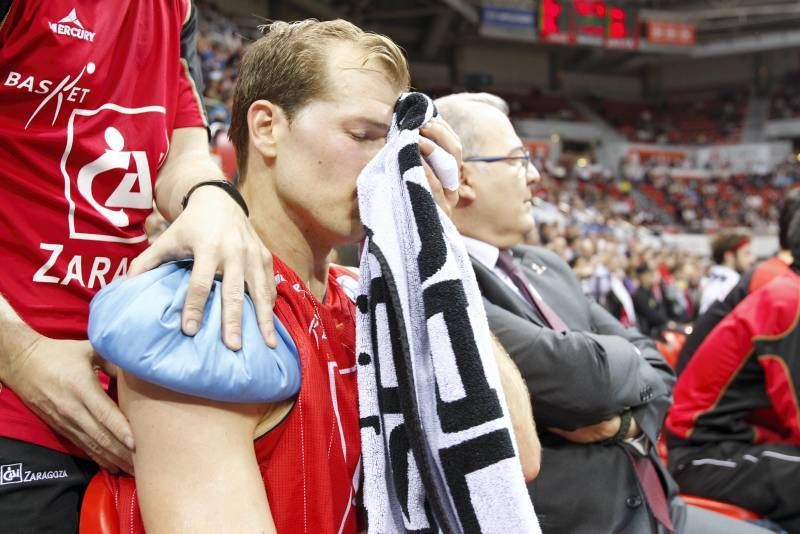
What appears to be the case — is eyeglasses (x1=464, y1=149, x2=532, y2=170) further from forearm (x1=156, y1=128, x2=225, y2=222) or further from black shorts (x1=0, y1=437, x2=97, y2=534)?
black shorts (x1=0, y1=437, x2=97, y2=534)

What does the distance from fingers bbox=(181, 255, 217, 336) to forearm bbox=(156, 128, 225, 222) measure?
262 mm

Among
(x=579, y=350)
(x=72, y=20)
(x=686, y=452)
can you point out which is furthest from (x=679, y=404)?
(x=72, y=20)

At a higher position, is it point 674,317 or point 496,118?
point 496,118

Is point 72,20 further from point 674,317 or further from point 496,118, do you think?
point 674,317

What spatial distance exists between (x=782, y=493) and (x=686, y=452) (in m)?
0.32

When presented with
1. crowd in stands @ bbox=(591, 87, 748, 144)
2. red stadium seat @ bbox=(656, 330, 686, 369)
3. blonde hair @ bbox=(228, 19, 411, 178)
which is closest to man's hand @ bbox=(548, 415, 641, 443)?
blonde hair @ bbox=(228, 19, 411, 178)

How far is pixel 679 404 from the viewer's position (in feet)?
8.08

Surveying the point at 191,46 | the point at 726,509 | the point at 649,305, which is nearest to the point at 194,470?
the point at 191,46

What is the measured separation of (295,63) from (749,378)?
6.01ft

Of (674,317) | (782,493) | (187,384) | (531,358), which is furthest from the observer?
(674,317)

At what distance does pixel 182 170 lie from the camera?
1.22 meters

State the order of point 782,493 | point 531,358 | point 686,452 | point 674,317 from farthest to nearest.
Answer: point 674,317 → point 686,452 → point 782,493 → point 531,358

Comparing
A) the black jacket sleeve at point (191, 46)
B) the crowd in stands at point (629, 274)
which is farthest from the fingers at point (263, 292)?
the crowd in stands at point (629, 274)

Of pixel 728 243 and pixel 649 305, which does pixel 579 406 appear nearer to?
pixel 728 243
